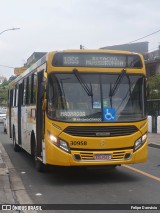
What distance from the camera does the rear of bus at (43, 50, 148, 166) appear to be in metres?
9.71

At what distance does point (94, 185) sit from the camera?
9773mm

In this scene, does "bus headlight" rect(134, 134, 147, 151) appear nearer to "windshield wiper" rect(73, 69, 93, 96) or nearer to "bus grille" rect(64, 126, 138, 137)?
"bus grille" rect(64, 126, 138, 137)

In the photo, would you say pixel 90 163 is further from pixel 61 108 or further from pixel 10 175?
pixel 10 175

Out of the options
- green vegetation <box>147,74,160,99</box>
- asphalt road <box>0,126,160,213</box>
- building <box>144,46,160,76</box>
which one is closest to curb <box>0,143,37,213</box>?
asphalt road <box>0,126,160,213</box>

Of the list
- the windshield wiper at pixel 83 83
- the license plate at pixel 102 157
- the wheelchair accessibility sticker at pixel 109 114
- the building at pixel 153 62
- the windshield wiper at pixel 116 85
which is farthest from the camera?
the building at pixel 153 62

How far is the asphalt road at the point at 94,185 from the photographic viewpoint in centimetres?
824

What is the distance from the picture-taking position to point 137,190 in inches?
356

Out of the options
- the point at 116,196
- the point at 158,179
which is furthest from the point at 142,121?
the point at 116,196

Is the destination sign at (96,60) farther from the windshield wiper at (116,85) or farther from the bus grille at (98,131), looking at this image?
the bus grille at (98,131)

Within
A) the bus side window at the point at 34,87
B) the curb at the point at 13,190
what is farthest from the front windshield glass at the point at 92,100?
the bus side window at the point at 34,87

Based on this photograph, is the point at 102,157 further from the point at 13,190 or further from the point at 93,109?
the point at 13,190

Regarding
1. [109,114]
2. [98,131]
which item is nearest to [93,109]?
[109,114]

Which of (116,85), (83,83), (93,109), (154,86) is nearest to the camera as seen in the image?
(93,109)

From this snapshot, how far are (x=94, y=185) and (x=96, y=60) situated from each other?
2.81 m
